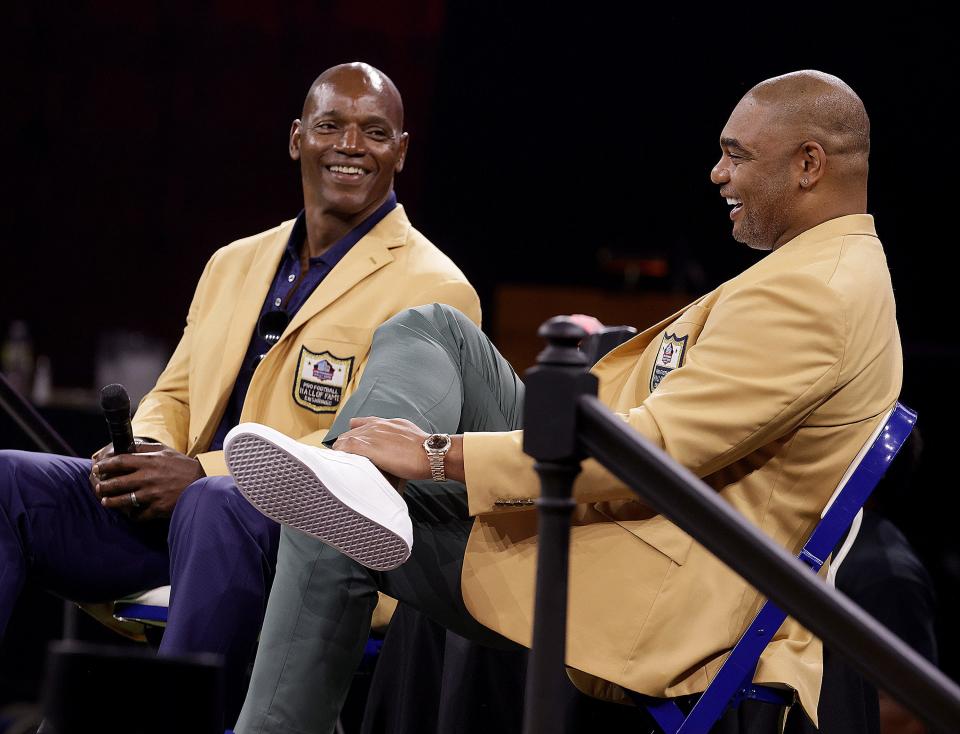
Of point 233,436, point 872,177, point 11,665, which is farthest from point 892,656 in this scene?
point 872,177

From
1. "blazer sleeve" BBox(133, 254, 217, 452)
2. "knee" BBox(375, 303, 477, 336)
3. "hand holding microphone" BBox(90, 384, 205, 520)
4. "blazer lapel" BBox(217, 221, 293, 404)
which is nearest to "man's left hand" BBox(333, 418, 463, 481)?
"knee" BBox(375, 303, 477, 336)

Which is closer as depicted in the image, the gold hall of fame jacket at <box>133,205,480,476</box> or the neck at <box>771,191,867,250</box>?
the neck at <box>771,191,867,250</box>

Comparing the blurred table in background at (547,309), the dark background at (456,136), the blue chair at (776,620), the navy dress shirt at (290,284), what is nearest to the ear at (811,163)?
the blue chair at (776,620)

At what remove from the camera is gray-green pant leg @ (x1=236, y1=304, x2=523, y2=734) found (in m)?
1.64

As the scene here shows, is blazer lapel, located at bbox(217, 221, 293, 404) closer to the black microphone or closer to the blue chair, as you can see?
the black microphone

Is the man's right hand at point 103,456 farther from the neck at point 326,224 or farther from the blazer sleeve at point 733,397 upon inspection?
the blazer sleeve at point 733,397

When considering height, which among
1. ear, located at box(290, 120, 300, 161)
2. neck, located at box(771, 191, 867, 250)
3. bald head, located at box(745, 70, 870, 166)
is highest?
bald head, located at box(745, 70, 870, 166)

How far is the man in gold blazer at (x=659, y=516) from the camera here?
5.28ft

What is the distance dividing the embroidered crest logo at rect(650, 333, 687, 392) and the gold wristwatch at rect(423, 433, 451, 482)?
39 centimetres

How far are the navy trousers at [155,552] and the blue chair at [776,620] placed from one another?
24.4 inches

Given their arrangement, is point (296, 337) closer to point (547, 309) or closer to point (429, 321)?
point (429, 321)

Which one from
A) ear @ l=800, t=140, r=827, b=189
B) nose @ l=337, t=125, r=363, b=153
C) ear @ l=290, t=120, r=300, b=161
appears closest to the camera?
ear @ l=800, t=140, r=827, b=189

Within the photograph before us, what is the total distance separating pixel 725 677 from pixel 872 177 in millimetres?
4273

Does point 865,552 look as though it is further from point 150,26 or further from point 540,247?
point 150,26
